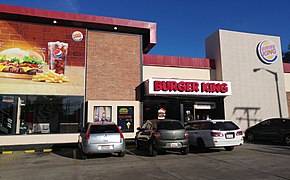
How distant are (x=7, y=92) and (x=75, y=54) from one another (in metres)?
4.82

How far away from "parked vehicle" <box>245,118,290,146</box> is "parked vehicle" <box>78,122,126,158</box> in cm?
953

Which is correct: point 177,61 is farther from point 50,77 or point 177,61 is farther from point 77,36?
point 50,77

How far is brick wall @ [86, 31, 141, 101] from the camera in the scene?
52.9 ft

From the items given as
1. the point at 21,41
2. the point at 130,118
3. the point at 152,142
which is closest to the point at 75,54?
the point at 21,41

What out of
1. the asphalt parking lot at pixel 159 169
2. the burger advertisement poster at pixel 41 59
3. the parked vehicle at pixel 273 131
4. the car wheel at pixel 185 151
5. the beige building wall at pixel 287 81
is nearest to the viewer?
the asphalt parking lot at pixel 159 169

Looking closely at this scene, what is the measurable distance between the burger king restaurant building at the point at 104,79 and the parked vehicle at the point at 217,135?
5.07 m

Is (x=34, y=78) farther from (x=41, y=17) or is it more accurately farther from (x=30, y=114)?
(x=41, y=17)

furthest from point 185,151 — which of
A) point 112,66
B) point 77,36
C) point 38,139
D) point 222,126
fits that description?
point 77,36

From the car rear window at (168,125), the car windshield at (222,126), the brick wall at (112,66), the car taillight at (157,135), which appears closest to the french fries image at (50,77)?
the brick wall at (112,66)

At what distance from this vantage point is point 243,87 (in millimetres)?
19016

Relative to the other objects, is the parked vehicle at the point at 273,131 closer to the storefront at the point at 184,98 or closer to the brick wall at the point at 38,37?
the storefront at the point at 184,98

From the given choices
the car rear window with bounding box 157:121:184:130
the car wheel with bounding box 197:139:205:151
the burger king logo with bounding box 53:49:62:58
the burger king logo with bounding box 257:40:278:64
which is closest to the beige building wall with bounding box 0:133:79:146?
the burger king logo with bounding box 53:49:62:58

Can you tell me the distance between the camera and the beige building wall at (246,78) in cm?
1861

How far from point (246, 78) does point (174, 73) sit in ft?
20.1
